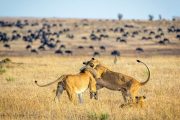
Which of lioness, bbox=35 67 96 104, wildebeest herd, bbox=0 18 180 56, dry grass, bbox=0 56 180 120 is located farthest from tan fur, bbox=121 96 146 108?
wildebeest herd, bbox=0 18 180 56

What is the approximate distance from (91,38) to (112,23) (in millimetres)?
24048

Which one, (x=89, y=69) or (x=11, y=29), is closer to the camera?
(x=89, y=69)

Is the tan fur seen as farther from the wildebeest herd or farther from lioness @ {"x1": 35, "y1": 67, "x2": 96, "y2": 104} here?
the wildebeest herd

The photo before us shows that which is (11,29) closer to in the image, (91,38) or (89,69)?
(91,38)

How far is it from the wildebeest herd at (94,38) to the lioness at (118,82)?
26.9m

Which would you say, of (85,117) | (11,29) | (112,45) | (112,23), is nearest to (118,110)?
(85,117)

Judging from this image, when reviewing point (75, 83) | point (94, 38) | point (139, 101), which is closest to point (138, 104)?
point (139, 101)

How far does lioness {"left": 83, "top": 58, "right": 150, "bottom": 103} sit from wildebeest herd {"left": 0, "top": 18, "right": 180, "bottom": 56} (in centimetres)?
2688

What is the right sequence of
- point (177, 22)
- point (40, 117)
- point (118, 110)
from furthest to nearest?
point (177, 22)
point (118, 110)
point (40, 117)

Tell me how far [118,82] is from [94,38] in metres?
48.0

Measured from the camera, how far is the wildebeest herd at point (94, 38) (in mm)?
49594

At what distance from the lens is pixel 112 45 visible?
5597 cm

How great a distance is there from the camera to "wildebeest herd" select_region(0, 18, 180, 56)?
49.6 metres

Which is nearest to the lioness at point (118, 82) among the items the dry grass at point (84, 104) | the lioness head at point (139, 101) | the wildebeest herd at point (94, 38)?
the lioness head at point (139, 101)
